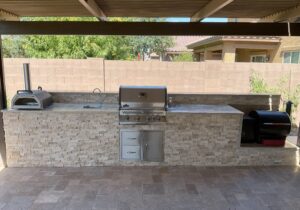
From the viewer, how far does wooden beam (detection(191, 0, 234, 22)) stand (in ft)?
9.65

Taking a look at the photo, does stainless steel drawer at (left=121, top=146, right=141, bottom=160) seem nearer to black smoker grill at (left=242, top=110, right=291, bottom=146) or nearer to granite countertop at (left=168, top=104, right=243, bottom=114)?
granite countertop at (left=168, top=104, right=243, bottom=114)

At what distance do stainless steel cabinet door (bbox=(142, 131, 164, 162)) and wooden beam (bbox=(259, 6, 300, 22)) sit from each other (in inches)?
101

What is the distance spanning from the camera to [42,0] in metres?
3.08

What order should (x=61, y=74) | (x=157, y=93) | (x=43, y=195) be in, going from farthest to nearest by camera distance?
(x=61, y=74) < (x=157, y=93) < (x=43, y=195)

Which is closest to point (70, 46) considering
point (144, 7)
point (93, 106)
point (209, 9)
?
point (93, 106)

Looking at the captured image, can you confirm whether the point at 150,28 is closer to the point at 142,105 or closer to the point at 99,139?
the point at 142,105

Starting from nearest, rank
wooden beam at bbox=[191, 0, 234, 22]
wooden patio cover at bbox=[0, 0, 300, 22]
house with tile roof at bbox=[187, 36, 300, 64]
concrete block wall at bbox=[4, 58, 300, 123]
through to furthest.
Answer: wooden beam at bbox=[191, 0, 234, 22] < wooden patio cover at bbox=[0, 0, 300, 22] < concrete block wall at bbox=[4, 58, 300, 123] < house with tile roof at bbox=[187, 36, 300, 64]

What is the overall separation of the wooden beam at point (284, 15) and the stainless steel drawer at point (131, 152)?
299cm

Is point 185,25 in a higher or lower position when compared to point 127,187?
higher

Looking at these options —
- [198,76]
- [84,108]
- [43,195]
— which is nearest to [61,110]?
[84,108]

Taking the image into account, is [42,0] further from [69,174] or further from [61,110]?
[69,174]

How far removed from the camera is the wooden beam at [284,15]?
3453 millimetres

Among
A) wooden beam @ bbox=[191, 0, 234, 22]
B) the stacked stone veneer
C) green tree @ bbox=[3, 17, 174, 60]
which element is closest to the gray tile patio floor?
the stacked stone veneer

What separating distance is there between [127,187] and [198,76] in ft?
13.7
